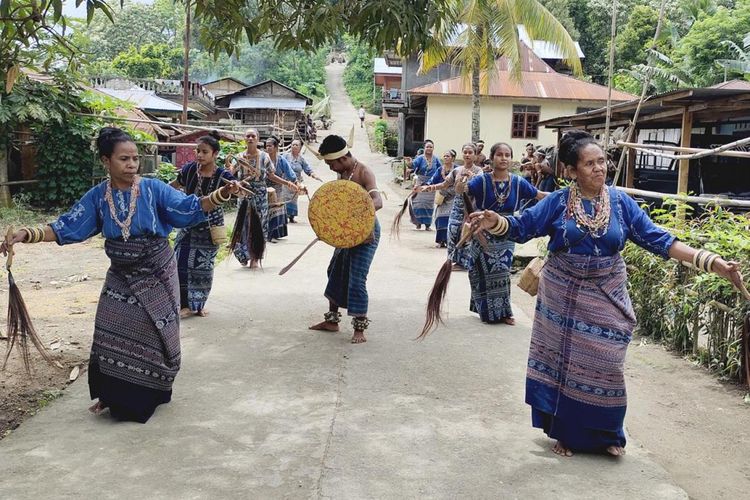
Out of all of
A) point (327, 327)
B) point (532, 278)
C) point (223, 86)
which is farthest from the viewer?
point (223, 86)

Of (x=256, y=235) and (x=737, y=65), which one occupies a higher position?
(x=737, y=65)

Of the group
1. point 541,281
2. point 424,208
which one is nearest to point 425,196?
point 424,208

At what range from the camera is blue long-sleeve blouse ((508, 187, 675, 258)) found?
143 inches

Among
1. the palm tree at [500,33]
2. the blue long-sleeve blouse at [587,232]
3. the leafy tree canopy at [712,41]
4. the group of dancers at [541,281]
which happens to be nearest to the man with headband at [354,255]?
the group of dancers at [541,281]

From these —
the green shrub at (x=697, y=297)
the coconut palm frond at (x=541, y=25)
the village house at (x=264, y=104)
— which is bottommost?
the green shrub at (x=697, y=297)

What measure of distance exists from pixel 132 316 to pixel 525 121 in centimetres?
2566

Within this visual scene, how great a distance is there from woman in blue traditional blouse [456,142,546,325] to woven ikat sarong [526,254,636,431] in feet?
7.90

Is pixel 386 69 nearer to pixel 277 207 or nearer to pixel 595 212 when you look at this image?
pixel 277 207

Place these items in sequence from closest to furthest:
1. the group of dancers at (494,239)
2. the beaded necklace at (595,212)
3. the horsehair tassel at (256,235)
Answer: the beaded necklace at (595,212), the group of dancers at (494,239), the horsehair tassel at (256,235)

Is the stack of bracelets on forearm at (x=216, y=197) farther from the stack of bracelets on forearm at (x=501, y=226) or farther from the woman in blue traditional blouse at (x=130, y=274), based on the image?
the stack of bracelets on forearm at (x=501, y=226)

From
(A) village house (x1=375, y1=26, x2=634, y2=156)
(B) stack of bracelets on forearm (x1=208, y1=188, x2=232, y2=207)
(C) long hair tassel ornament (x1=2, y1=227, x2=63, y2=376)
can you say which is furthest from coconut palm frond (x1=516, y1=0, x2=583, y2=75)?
(C) long hair tassel ornament (x1=2, y1=227, x2=63, y2=376)

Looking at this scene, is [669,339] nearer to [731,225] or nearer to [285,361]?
[731,225]

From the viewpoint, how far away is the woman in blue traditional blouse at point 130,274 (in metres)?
4.06

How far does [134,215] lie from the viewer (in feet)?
13.4
